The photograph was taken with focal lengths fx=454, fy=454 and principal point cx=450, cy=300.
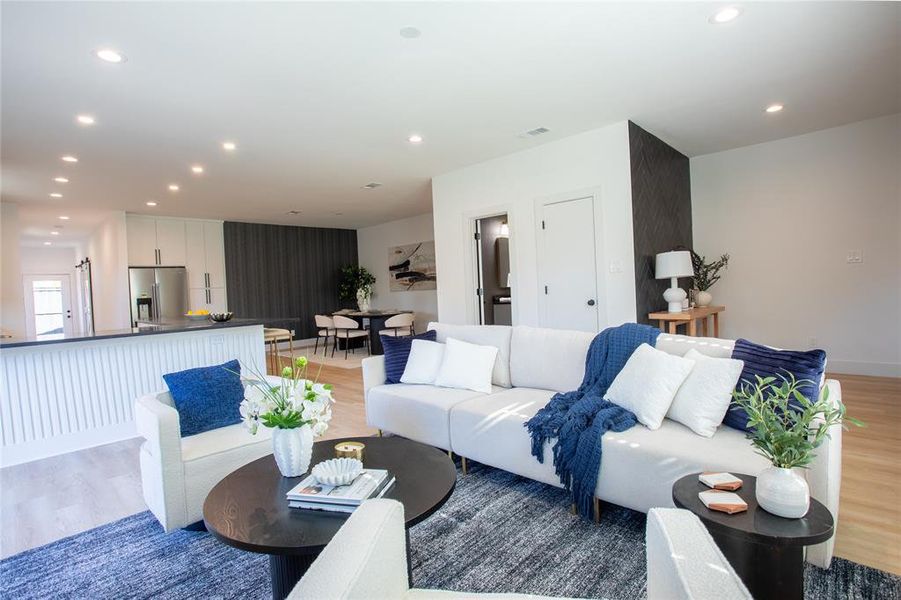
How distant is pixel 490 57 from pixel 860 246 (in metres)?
4.56

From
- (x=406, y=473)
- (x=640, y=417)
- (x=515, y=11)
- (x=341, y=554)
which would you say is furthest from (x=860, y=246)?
(x=341, y=554)

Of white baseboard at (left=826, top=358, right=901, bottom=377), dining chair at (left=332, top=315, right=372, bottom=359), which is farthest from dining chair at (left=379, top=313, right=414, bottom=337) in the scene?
white baseboard at (left=826, top=358, right=901, bottom=377)

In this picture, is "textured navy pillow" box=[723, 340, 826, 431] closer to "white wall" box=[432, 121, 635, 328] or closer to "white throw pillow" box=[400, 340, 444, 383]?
"white throw pillow" box=[400, 340, 444, 383]

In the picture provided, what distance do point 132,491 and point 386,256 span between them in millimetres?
7623

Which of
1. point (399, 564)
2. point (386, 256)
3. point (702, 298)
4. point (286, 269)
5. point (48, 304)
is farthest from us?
point (48, 304)

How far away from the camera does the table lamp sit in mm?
4336

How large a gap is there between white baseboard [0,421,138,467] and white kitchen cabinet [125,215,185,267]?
4.82 m

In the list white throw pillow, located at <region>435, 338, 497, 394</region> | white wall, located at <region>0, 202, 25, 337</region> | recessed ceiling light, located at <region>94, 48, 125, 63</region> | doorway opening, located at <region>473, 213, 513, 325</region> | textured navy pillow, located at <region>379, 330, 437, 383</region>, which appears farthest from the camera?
white wall, located at <region>0, 202, 25, 337</region>

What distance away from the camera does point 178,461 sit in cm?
216

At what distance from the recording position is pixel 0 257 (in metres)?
5.96

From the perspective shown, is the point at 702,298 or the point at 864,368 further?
the point at 702,298

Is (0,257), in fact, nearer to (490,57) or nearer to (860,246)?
(490,57)

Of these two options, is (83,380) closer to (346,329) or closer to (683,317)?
(346,329)

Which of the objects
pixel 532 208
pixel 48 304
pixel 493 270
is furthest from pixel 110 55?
pixel 48 304
